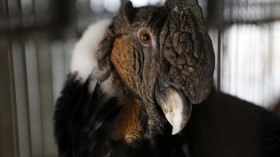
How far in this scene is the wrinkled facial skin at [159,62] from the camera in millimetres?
756

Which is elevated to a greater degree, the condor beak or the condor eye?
the condor eye

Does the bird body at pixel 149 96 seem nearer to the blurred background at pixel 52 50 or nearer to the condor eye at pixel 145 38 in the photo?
the condor eye at pixel 145 38

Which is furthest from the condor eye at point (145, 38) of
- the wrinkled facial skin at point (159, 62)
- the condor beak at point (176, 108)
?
the condor beak at point (176, 108)

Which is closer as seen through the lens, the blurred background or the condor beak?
the condor beak

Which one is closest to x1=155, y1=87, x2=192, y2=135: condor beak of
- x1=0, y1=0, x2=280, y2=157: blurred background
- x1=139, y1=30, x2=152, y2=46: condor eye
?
x1=139, y1=30, x2=152, y2=46: condor eye

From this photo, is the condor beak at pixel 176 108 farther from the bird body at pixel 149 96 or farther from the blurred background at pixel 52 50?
the blurred background at pixel 52 50

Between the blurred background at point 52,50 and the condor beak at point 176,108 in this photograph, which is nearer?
the condor beak at point 176,108

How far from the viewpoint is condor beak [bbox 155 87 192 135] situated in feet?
2.46

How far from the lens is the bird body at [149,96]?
2.52ft

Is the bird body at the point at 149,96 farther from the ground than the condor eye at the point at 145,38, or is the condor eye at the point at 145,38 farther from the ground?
the condor eye at the point at 145,38

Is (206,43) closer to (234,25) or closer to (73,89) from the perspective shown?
(73,89)

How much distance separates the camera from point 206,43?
2.55ft

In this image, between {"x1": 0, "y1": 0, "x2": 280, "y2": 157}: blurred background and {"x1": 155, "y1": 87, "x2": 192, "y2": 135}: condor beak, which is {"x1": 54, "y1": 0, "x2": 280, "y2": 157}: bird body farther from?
{"x1": 0, "y1": 0, "x2": 280, "y2": 157}: blurred background

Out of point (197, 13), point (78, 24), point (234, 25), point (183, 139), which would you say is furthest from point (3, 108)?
point (234, 25)
